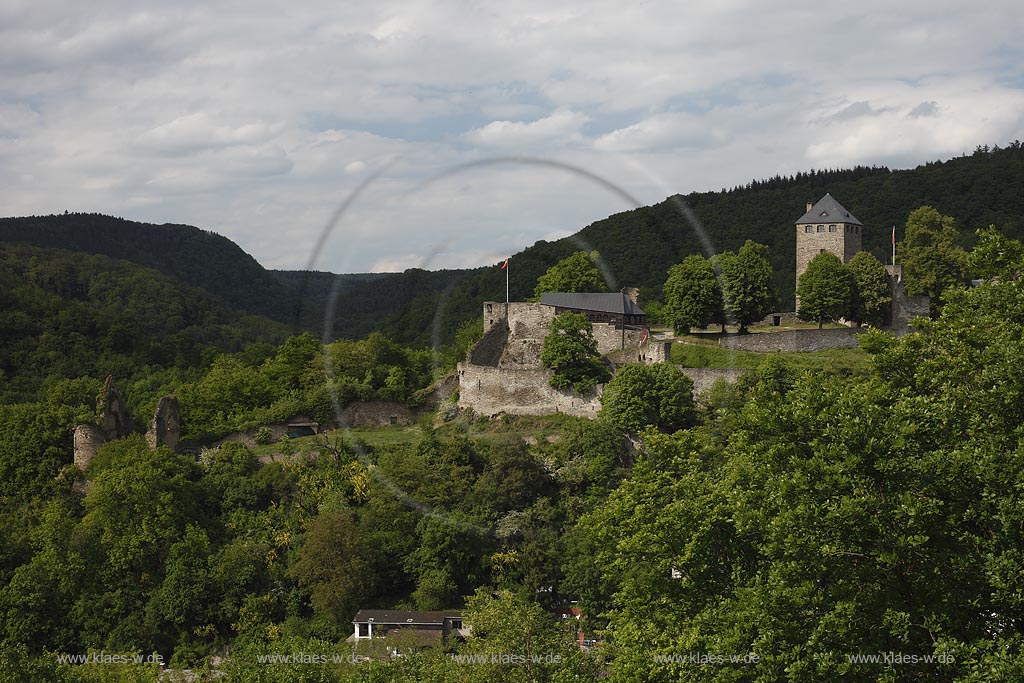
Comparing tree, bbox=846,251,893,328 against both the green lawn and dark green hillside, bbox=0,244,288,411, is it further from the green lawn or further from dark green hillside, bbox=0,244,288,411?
dark green hillside, bbox=0,244,288,411

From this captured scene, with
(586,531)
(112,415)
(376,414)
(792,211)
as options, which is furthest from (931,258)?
(792,211)

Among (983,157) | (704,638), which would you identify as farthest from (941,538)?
(983,157)

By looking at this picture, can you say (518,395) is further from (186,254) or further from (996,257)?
(186,254)

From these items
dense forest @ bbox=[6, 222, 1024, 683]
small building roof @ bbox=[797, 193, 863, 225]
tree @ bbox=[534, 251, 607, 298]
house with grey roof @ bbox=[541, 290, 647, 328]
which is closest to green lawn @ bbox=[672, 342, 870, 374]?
dense forest @ bbox=[6, 222, 1024, 683]

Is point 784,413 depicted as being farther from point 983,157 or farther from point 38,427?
point 983,157

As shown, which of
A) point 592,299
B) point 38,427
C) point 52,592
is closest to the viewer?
point 52,592

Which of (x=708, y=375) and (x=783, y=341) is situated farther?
(x=783, y=341)
